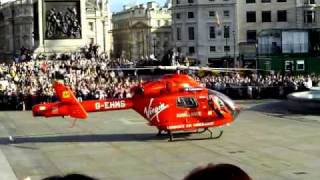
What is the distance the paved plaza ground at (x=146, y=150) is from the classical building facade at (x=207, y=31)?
69.6m

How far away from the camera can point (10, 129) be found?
33062mm

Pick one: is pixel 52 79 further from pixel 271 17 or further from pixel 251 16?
pixel 271 17

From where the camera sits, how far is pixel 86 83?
48406 millimetres

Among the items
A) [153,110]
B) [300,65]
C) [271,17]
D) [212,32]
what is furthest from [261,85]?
[212,32]

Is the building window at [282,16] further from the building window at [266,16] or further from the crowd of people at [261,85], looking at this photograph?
the crowd of people at [261,85]

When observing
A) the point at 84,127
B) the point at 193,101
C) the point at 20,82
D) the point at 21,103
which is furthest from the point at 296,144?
the point at 20,82

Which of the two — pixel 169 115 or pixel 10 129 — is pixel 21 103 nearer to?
pixel 10 129

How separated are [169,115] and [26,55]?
4284 centimetres

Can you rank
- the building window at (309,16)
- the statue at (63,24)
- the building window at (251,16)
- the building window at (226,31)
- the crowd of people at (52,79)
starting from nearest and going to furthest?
the crowd of people at (52,79) < the statue at (63,24) < the building window at (309,16) < the building window at (251,16) < the building window at (226,31)

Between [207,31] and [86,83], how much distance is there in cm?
6032

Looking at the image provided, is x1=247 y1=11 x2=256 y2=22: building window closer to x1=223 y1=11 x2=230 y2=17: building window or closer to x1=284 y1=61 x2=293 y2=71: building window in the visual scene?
x1=223 y1=11 x2=230 y2=17: building window

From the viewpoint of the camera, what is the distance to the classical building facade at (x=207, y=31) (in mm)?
104875

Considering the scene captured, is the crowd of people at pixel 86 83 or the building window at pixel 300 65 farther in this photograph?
the building window at pixel 300 65

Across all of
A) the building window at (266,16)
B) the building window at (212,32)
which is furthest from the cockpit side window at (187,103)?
the building window at (212,32)
